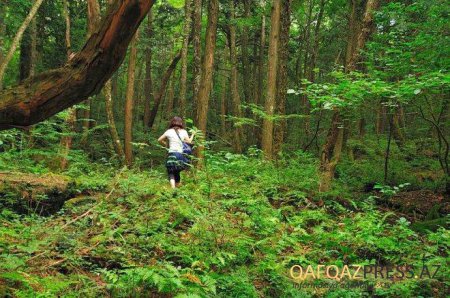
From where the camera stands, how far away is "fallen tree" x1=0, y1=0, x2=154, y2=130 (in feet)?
9.78

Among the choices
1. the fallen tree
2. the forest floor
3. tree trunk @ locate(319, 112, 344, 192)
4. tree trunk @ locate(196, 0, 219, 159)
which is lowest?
the forest floor

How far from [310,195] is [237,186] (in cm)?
179

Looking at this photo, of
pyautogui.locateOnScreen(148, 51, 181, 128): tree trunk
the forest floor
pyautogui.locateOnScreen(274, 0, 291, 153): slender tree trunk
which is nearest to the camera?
the forest floor

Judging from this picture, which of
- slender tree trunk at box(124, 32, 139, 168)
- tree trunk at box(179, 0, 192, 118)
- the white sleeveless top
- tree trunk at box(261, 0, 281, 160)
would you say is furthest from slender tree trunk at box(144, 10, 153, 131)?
the white sleeveless top

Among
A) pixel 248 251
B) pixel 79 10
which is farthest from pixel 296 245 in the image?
pixel 79 10

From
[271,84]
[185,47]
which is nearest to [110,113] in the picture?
[185,47]

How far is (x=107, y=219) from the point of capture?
6258 mm

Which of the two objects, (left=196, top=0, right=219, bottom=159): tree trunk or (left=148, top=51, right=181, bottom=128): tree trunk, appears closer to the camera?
(left=196, top=0, right=219, bottom=159): tree trunk

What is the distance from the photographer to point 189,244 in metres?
5.32

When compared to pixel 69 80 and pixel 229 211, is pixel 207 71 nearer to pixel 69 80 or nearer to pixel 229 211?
pixel 229 211

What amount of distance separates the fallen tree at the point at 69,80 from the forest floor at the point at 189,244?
1603 mm

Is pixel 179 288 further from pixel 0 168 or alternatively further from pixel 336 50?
pixel 336 50

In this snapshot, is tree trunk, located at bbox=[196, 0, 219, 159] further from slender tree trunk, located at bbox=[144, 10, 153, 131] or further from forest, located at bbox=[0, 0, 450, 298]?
slender tree trunk, located at bbox=[144, 10, 153, 131]

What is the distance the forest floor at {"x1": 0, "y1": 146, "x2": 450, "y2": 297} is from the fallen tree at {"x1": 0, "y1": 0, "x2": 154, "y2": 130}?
160 cm
